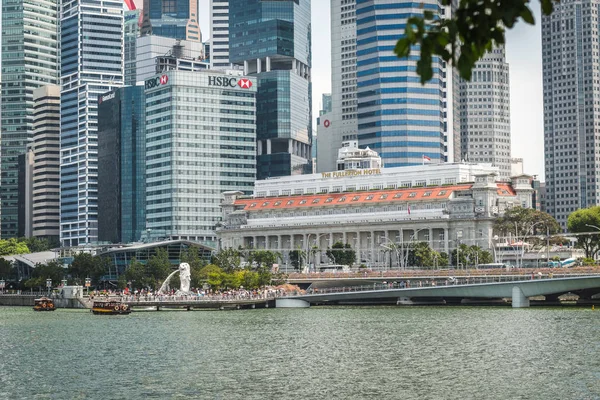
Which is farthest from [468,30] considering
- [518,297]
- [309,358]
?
[518,297]

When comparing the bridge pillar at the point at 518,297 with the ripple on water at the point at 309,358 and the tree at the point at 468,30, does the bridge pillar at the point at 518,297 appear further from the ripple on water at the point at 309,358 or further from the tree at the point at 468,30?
the tree at the point at 468,30

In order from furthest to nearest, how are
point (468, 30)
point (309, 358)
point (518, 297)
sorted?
point (518, 297) < point (309, 358) < point (468, 30)

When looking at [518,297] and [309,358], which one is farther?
[518,297]

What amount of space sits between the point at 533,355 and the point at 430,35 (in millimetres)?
80628

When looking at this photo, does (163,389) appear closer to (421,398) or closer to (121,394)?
(121,394)

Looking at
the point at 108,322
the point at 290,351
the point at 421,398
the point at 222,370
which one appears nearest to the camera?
the point at 421,398

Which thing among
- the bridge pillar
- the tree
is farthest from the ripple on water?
the tree

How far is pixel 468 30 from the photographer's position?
2239 centimetres

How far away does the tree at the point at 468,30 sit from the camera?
22094 mm

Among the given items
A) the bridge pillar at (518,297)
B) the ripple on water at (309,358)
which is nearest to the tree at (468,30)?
the ripple on water at (309,358)

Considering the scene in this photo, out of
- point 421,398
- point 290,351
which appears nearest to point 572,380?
point 421,398

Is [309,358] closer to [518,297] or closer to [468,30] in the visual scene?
[468,30]

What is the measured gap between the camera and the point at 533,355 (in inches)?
3905

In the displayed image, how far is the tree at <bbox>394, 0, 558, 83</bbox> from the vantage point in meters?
22.1
